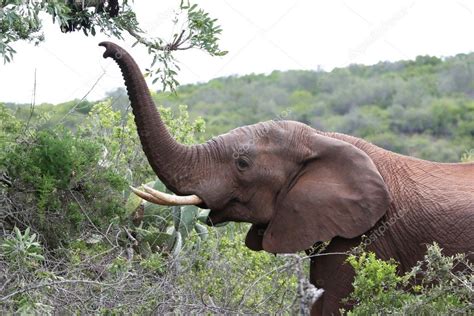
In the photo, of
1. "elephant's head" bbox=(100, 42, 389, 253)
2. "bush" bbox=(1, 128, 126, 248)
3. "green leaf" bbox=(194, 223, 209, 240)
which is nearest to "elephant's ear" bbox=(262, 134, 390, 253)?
"elephant's head" bbox=(100, 42, 389, 253)

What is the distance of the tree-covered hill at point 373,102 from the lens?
39719 millimetres

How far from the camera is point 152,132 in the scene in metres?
6.88

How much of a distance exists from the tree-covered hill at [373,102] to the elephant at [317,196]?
2747 cm

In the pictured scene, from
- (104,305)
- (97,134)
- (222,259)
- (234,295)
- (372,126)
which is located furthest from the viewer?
(372,126)

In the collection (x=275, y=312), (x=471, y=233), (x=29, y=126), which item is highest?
(x=29, y=126)

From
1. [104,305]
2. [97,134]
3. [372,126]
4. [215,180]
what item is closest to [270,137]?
[215,180]

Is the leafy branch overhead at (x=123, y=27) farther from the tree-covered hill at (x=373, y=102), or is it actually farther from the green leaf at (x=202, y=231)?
the tree-covered hill at (x=373, y=102)

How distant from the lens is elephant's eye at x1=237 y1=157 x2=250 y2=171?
7102mm

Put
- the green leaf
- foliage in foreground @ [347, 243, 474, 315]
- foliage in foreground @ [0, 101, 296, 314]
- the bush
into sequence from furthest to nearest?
the green leaf < the bush < foliage in foreground @ [0, 101, 296, 314] < foliage in foreground @ [347, 243, 474, 315]

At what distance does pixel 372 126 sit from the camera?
4125 cm

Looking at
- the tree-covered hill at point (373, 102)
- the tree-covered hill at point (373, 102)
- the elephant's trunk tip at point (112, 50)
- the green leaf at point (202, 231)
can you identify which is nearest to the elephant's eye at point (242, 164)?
the elephant's trunk tip at point (112, 50)

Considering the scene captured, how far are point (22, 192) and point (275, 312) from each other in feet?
6.36

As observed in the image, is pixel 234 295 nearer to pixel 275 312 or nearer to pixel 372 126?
pixel 275 312

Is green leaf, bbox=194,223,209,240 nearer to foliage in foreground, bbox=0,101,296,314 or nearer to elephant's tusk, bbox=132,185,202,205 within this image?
foliage in foreground, bbox=0,101,296,314
